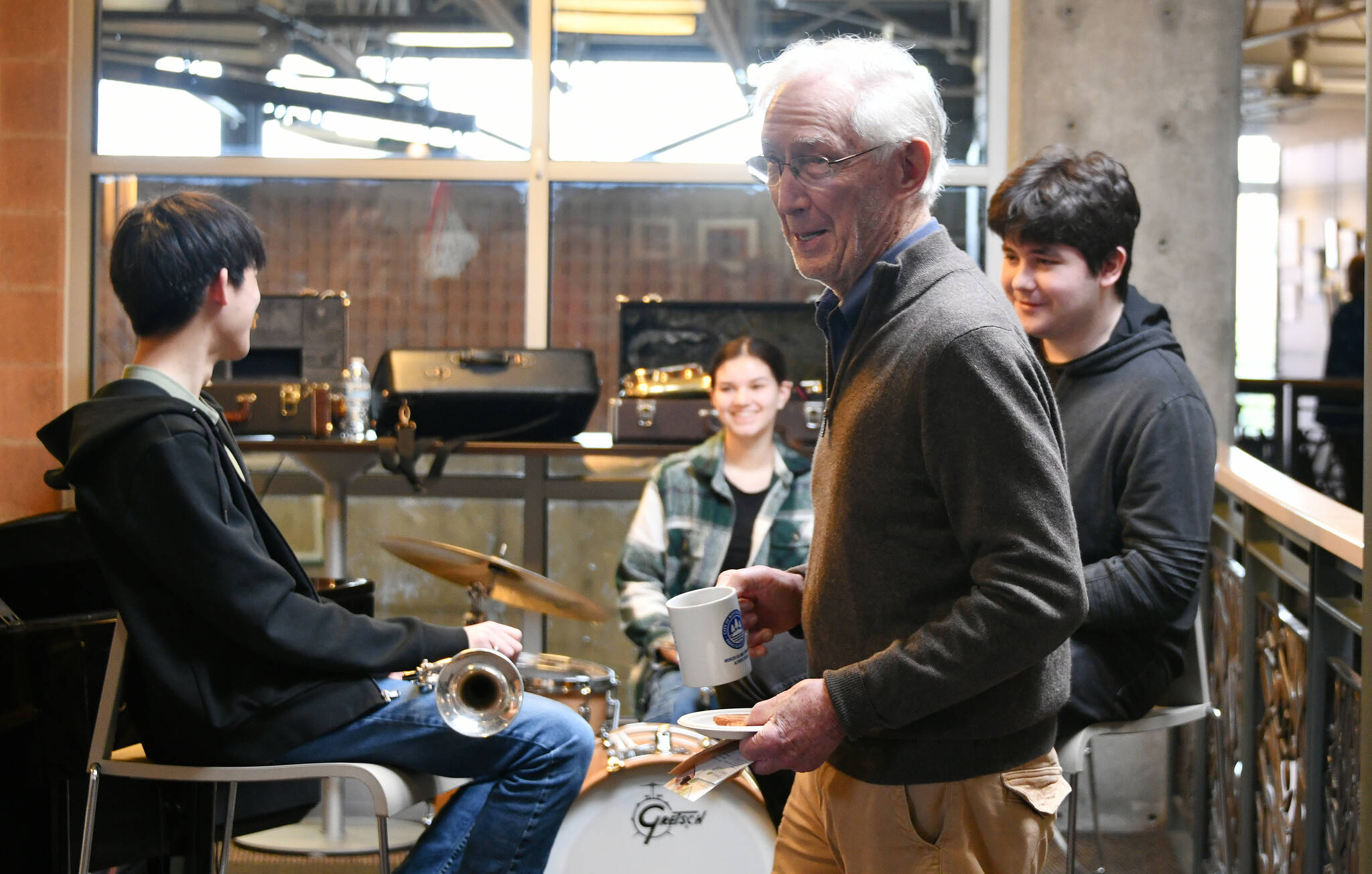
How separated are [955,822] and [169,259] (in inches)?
60.8

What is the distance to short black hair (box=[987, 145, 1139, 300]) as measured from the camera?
2.19 meters

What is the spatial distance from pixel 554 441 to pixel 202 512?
171 cm

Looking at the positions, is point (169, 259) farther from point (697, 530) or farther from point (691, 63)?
point (691, 63)

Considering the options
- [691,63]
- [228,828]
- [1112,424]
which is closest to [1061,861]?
[1112,424]

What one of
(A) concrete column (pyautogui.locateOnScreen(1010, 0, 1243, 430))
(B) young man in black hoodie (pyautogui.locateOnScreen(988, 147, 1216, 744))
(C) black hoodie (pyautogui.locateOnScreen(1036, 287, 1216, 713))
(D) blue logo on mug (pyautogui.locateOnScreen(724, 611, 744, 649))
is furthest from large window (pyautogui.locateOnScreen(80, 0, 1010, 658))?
(D) blue logo on mug (pyautogui.locateOnScreen(724, 611, 744, 649))

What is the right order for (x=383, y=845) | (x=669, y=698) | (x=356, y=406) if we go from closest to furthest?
(x=383, y=845) < (x=669, y=698) < (x=356, y=406)

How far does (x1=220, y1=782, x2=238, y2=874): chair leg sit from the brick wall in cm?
211

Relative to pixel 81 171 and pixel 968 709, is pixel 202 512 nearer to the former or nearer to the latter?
pixel 968 709

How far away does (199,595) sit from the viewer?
189 cm

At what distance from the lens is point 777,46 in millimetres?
4215

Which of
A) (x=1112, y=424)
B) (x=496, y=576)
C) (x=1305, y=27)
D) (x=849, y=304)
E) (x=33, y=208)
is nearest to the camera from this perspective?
(x=849, y=304)

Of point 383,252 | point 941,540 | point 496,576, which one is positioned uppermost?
point 383,252

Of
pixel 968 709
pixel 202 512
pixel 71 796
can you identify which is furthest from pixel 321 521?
pixel 968 709

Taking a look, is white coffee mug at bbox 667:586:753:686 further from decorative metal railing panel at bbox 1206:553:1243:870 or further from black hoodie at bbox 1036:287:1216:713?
decorative metal railing panel at bbox 1206:553:1243:870
